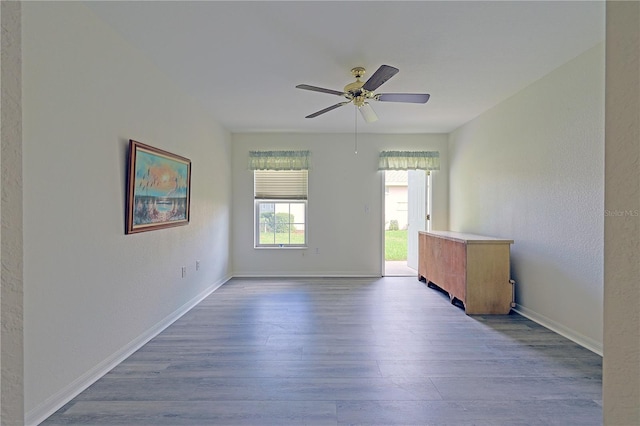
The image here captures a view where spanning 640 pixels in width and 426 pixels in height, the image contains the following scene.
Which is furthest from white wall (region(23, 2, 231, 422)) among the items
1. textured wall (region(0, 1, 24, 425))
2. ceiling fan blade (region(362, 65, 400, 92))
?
ceiling fan blade (region(362, 65, 400, 92))

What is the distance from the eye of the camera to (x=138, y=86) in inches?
→ 101

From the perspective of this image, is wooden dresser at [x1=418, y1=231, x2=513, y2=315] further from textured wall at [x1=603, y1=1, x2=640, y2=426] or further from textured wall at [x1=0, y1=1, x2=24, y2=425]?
textured wall at [x1=0, y1=1, x2=24, y2=425]

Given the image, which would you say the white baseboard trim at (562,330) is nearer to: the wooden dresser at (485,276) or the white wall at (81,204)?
the wooden dresser at (485,276)

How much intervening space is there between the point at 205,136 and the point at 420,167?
3463 millimetres

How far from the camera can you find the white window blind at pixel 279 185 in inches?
210

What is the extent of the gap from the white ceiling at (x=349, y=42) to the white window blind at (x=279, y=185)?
1.83 m

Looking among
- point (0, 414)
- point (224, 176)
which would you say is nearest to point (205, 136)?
point (224, 176)

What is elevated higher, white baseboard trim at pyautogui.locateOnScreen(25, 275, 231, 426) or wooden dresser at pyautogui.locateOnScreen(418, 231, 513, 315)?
wooden dresser at pyautogui.locateOnScreen(418, 231, 513, 315)

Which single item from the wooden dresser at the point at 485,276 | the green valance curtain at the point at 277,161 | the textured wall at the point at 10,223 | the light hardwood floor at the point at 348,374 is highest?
the green valance curtain at the point at 277,161

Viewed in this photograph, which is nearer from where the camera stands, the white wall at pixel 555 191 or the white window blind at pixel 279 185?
the white wall at pixel 555 191

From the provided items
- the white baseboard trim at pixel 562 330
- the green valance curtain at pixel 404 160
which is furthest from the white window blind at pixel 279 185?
the white baseboard trim at pixel 562 330

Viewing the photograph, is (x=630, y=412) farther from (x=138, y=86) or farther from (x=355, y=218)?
(x=355, y=218)

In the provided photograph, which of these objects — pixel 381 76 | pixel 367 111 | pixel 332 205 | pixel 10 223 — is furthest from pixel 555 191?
pixel 10 223

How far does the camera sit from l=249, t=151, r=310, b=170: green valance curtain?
520 cm
